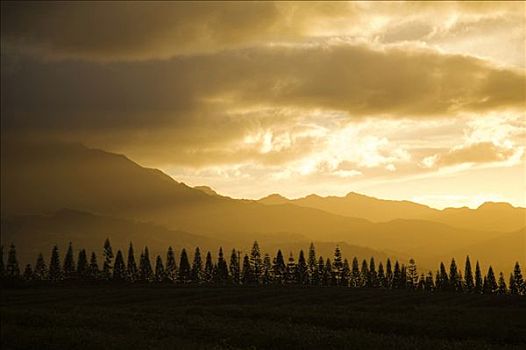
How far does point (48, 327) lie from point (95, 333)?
5.90 m

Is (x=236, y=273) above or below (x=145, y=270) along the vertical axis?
below

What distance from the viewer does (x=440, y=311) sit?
55062 millimetres

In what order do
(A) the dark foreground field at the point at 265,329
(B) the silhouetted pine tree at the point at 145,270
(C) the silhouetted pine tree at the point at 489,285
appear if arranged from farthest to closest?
(B) the silhouetted pine tree at the point at 145,270
(C) the silhouetted pine tree at the point at 489,285
(A) the dark foreground field at the point at 265,329

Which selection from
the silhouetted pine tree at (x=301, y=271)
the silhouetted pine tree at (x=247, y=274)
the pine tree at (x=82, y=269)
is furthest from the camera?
the silhouetted pine tree at (x=301, y=271)

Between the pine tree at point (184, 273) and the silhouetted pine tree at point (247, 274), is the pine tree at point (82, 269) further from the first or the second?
the silhouetted pine tree at point (247, 274)

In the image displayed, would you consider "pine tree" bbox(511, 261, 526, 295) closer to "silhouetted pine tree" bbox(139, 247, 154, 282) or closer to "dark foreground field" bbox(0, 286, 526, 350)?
"silhouetted pine tree" bbox(139, 247, 154, 282)

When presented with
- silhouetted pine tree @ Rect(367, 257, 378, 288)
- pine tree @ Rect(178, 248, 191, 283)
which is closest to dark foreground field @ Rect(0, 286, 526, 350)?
pine tree @ Rect(178, 248, 191, 283)

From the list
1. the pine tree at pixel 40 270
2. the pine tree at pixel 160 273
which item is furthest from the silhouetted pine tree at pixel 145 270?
the pine tree at pixel 40 270

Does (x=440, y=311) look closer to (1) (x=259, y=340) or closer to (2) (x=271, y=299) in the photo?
(1) (x=259, y=340)

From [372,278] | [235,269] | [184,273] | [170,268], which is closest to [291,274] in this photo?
[235,269]

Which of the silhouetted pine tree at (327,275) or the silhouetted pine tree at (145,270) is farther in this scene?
the silhouetted pine tree at (327,275)

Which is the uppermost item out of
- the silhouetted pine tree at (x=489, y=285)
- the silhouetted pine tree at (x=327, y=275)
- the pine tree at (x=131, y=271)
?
the pine tree at (x=131, y=271)

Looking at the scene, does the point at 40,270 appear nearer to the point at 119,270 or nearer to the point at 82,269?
the point at 82,269

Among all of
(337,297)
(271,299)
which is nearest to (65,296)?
(271,299)
